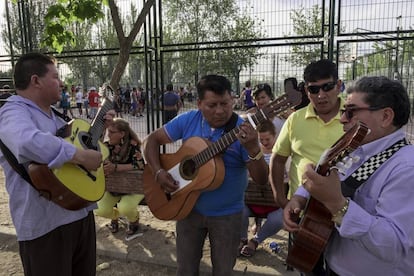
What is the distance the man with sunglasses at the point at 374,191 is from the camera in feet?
4.38

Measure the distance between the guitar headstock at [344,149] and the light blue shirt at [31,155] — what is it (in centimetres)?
141

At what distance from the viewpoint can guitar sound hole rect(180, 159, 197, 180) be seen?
8.38ft

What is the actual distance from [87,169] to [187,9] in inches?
211

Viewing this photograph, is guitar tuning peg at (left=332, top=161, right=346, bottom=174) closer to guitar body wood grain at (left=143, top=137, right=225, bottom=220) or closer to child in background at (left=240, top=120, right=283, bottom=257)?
guitar body wood grain at (left=143, top=137, right=225, bottom=220)

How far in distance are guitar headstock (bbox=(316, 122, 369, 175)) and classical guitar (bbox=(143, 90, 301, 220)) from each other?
794 millimetres

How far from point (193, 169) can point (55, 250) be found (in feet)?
3.43

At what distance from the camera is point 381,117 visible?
1.50 meters

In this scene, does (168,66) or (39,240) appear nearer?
(39,240)

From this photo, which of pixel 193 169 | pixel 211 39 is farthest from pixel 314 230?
pixel 211 39

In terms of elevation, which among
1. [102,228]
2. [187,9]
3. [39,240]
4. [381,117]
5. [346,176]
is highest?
[187,9]

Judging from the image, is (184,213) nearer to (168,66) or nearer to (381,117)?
(381,117)

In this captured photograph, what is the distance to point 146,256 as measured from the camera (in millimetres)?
3709

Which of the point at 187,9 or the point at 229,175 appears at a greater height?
the point at 187,9

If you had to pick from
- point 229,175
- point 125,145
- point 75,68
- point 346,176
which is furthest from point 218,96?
point 75,68
